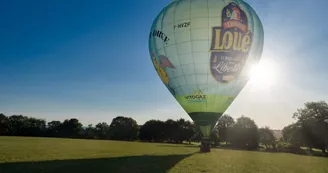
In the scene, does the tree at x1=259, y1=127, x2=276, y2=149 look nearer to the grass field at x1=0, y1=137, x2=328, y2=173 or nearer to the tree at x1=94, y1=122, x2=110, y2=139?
the grass field at x1=0, y1=137, x2=328, y2=173

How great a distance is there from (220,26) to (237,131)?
55.3 meters

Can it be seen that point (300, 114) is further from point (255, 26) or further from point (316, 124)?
point (255, 26)

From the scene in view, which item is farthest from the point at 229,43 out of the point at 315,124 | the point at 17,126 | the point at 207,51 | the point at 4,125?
the point at 4,125

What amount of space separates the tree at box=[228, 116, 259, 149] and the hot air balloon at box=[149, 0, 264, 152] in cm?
4827

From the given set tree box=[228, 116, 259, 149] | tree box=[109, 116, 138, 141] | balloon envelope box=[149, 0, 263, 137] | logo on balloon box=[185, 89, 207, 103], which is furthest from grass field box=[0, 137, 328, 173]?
tree box=[109, 116, 138, 141]

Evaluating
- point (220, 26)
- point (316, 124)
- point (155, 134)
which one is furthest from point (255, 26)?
point (155, 134)

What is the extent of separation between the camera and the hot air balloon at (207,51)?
21.2m

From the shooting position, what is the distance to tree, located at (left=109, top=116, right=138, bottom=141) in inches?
4001

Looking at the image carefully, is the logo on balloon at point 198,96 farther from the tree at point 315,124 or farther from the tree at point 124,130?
the tree at point 124,130

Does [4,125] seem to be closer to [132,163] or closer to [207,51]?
[132,163]

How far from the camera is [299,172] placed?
1556 cm

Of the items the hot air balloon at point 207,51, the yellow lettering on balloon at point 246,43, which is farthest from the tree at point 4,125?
the yellow lettering on balloon at point 246,43

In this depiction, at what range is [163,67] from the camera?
78.6ft

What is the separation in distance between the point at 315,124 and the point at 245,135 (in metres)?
19.2
